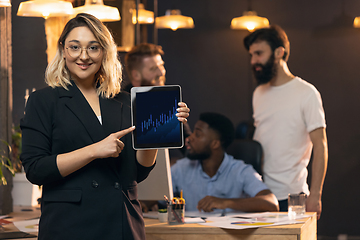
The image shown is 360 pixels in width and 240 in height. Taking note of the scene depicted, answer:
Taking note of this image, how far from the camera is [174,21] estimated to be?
15.0ft

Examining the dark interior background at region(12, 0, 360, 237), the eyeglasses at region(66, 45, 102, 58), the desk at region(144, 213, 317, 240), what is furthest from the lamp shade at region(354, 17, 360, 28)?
the eyeglasses at region(66, 45, 102, 58)

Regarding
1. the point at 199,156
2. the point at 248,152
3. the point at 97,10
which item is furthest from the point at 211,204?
the point at 97,10

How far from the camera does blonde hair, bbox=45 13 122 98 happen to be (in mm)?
1305

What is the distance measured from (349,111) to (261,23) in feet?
3.96

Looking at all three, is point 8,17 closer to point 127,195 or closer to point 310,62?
point 127,195

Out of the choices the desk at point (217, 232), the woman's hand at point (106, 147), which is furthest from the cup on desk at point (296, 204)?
the woman's hand at point (106, 147)

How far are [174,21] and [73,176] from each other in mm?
3541

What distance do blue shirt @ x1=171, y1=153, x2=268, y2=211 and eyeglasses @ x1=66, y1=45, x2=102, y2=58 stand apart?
5.38 feet

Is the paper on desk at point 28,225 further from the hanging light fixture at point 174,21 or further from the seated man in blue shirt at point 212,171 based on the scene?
the hanging light fixture at point 174,21

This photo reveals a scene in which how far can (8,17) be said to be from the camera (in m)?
2.33

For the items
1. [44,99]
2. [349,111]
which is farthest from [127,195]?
[349,111]

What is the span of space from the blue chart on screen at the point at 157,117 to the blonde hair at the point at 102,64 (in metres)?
0.12

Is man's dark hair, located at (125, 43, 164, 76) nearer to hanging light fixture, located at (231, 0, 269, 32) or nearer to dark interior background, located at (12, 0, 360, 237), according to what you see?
dark interior background, located at (12, 0, 360, 237)

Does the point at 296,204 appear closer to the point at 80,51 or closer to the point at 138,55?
the point at 80,51
